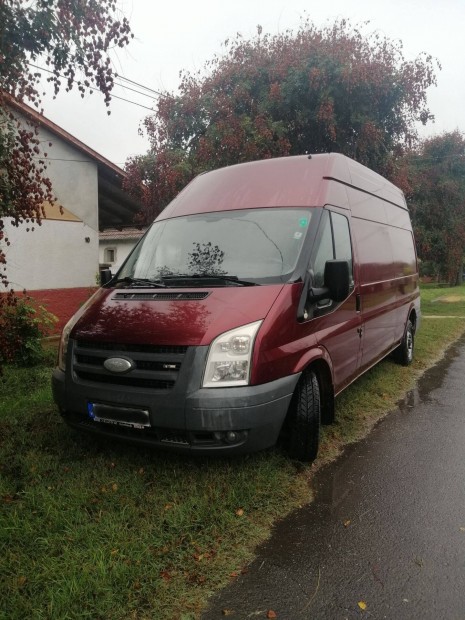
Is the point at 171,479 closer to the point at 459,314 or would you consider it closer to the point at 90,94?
the point at 90,94

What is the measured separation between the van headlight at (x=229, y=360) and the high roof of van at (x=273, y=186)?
1.49m

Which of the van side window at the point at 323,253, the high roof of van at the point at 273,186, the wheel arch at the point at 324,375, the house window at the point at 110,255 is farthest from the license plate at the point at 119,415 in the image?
the house window at the point at 110,255

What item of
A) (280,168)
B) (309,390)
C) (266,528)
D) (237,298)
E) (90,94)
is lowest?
(266,528)

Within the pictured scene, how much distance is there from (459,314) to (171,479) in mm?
14031

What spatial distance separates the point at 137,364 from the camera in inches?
126

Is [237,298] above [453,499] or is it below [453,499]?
above

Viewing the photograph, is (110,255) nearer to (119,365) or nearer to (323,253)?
(323,253)

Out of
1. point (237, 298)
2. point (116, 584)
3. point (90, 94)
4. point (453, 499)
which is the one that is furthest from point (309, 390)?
point (90, 94)

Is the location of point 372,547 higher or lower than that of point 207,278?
lower

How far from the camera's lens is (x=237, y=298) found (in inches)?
128

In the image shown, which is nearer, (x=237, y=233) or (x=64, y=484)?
(x=64, y=484)

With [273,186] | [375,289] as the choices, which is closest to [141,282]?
[273,186]

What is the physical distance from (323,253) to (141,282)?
154 centimetres

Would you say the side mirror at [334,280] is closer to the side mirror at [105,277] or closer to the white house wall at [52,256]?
the side mirror at [105,277]
